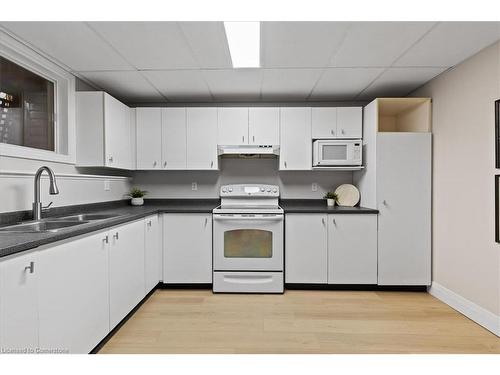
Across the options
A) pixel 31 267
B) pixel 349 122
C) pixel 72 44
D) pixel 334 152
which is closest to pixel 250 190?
pixel 334 152

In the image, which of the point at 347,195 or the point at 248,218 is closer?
the point at 248,218

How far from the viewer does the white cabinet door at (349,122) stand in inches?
130

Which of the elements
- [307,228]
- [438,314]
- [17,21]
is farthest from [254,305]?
[17,21]

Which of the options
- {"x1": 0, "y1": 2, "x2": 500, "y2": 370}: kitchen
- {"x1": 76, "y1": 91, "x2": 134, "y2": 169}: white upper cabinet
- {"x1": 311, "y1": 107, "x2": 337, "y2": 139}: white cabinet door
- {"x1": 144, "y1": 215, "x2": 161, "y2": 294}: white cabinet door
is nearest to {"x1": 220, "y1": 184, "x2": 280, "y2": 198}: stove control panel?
{"x1": 0, "y1": 2, "x2": 500, "y2": 370}: kitchen

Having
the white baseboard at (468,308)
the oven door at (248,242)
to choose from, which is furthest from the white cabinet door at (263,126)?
the white baseboard at (468,308)

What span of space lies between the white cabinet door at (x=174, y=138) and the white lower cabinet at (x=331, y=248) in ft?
4.79

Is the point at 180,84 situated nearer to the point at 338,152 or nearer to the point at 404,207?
the point at 338,152

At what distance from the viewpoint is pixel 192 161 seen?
340cm

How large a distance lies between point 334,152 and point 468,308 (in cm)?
187

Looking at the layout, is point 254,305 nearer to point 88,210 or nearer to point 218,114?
point 88,210

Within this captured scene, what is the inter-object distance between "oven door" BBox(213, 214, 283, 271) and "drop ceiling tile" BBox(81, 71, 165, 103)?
1594 mm

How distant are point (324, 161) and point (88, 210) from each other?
252 cm

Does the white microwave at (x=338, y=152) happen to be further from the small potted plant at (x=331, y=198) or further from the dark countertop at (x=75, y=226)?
the dark countertop at (x=75, y=226)

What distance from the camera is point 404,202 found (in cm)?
294
